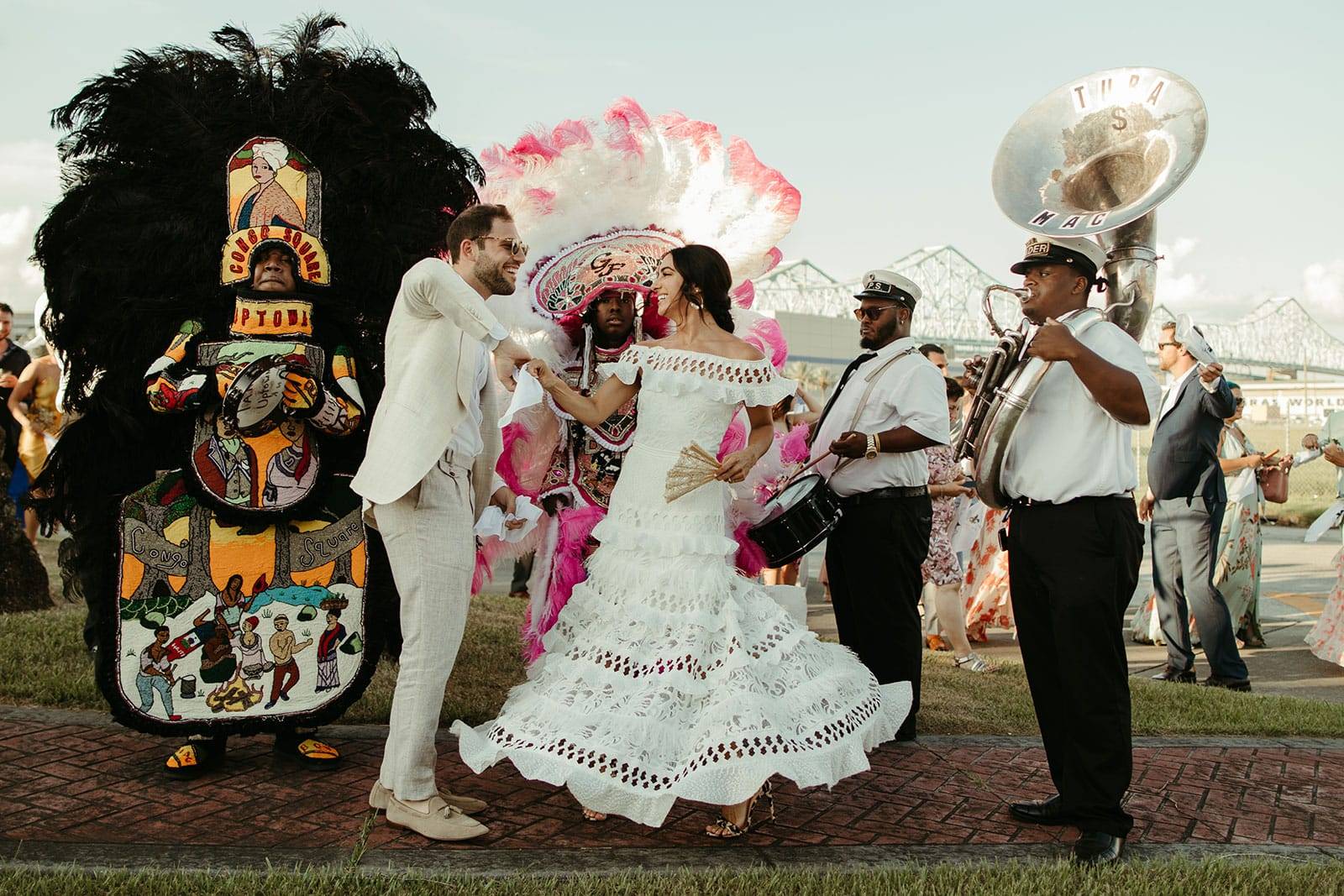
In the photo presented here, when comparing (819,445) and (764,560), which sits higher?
(819,445)

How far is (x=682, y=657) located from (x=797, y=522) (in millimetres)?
1046

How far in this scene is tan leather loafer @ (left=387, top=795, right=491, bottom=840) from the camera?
3516mm

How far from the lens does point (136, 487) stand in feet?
14.2

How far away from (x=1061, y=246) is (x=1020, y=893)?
206 cm

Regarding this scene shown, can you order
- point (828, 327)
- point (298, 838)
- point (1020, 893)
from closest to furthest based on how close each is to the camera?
1. point (1020, 893)
2. point (298, 838)
3. point (828, 327)

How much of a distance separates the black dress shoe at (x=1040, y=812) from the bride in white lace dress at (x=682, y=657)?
59cm

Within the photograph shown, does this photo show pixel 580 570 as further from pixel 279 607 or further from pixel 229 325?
pixel 229 325

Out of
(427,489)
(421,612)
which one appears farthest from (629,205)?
(421,612)

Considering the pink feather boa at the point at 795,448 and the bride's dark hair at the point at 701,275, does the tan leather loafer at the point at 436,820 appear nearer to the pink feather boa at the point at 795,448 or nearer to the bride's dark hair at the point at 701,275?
the bride's dark hair at the point at 701,275

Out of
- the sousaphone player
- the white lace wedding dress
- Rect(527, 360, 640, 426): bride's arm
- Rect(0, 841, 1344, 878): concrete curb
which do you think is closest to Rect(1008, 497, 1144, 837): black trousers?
the sousaphone player

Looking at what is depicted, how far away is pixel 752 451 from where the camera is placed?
3898mm

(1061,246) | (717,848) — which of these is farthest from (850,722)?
(1061,246)

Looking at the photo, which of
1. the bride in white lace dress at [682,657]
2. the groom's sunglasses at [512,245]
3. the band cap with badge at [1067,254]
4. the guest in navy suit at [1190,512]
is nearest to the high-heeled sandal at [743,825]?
the bride in white lace dress at [682,657]

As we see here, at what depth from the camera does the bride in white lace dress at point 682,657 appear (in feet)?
10.9
